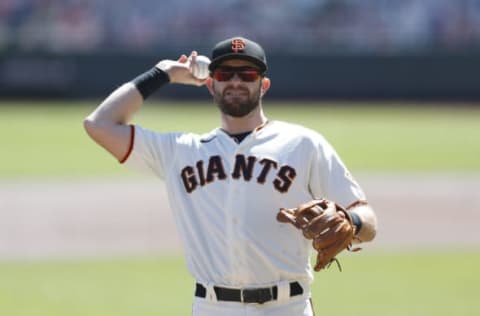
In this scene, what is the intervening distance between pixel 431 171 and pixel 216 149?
42.4ft

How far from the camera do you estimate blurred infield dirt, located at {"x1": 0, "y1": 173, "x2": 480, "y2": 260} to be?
10.8 m

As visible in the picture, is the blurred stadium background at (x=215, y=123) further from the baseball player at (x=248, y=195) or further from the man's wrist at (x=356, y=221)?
the man's wrist at (x=356, y=221)

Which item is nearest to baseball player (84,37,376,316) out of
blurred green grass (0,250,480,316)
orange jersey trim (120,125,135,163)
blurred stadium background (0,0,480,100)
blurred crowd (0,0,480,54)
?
orange jersey trim (120,125,135,163)

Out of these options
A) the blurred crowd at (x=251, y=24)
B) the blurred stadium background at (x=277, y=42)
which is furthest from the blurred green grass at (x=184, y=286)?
the blurred crowd at (x=251, y=24)

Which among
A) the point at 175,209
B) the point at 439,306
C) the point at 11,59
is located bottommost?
the point at 439,306

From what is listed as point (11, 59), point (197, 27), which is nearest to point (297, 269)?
point (11, 59)

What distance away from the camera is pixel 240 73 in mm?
4352

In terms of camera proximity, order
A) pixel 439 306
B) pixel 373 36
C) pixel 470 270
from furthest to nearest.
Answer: pixel 373 36, pixel 470 270, pixel 439 306

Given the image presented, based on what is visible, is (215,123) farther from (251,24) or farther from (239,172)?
(239,172)

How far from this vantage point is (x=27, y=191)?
1412cm

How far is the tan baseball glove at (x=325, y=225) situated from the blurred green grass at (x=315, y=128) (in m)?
12.4

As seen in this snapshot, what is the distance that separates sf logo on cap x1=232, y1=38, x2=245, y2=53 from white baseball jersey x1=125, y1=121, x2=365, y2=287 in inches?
13.2

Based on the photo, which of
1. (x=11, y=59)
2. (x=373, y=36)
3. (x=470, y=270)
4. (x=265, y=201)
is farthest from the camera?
(x=373, y=36)

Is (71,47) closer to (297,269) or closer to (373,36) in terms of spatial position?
(373,36)
